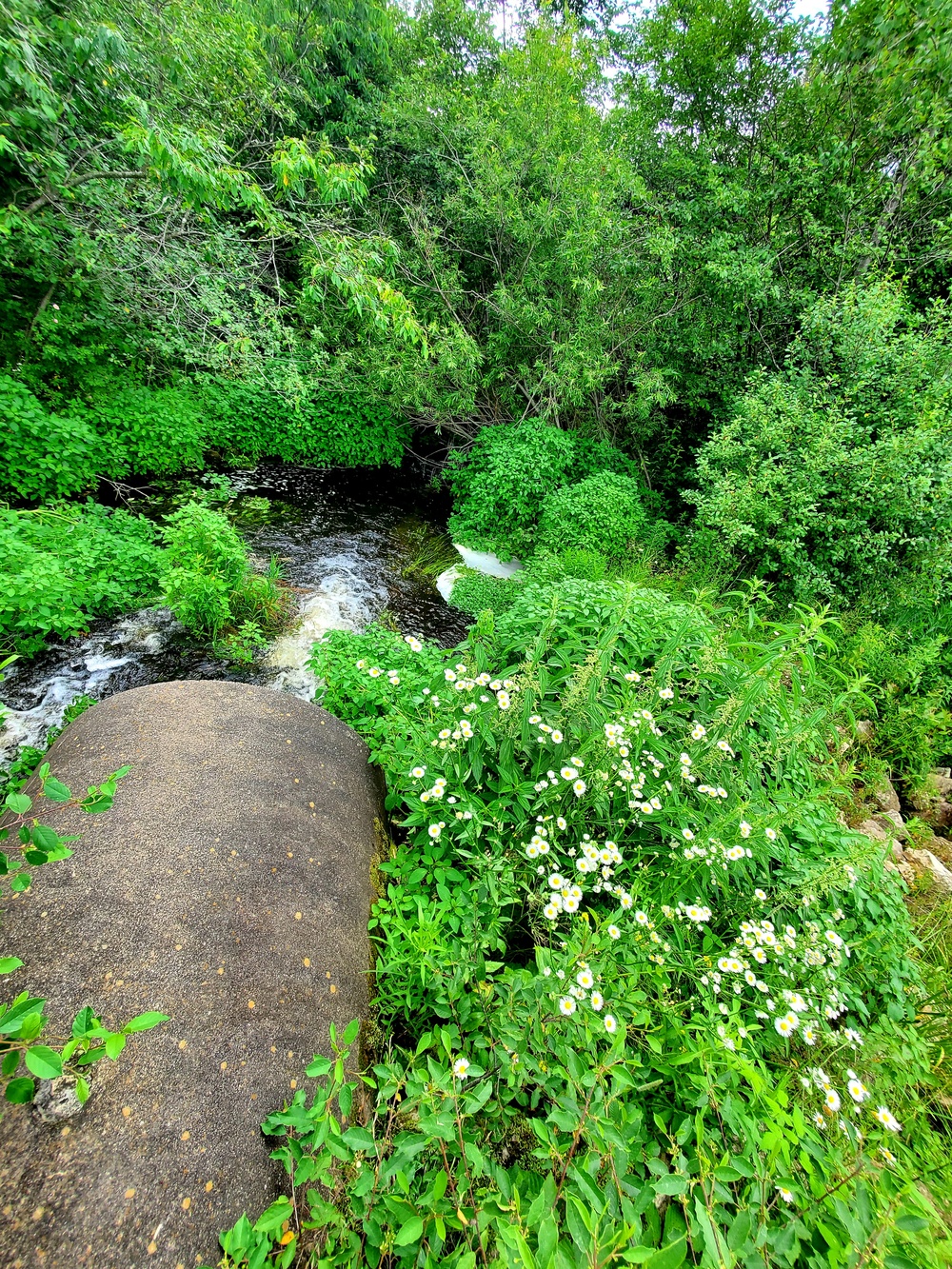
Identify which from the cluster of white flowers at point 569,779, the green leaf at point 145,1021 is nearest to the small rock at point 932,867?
the cluster of white flowers at point 569,779

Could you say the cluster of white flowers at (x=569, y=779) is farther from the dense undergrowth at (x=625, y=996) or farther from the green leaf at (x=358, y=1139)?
the green leaf at (x=358, y=1139)

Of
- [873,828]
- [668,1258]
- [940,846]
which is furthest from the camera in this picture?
[940,846]

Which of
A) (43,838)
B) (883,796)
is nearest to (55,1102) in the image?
(43,838)

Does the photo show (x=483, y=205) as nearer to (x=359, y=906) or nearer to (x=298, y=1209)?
(x=359, y=906)

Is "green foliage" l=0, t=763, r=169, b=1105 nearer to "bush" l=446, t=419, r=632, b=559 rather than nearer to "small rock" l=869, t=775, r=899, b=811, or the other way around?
"small rock" l=869, t=775, r=899, b=811

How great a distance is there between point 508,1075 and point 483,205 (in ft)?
27.5

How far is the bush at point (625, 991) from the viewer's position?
1.07 metres

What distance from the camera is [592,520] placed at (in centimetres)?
580

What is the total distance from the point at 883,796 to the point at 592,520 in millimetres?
3629

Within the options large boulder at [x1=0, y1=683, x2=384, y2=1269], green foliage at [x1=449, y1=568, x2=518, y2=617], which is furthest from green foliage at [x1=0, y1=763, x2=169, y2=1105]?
green foliage at [x1=449, y1=568, x2=518, y2=617]

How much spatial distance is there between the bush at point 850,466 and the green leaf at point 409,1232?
5260 millimetres

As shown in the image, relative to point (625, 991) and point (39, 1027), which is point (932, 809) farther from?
point (39, 1027)

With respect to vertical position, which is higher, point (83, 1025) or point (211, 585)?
point (83, 1025)

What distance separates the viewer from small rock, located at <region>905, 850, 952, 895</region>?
290 centimetres
